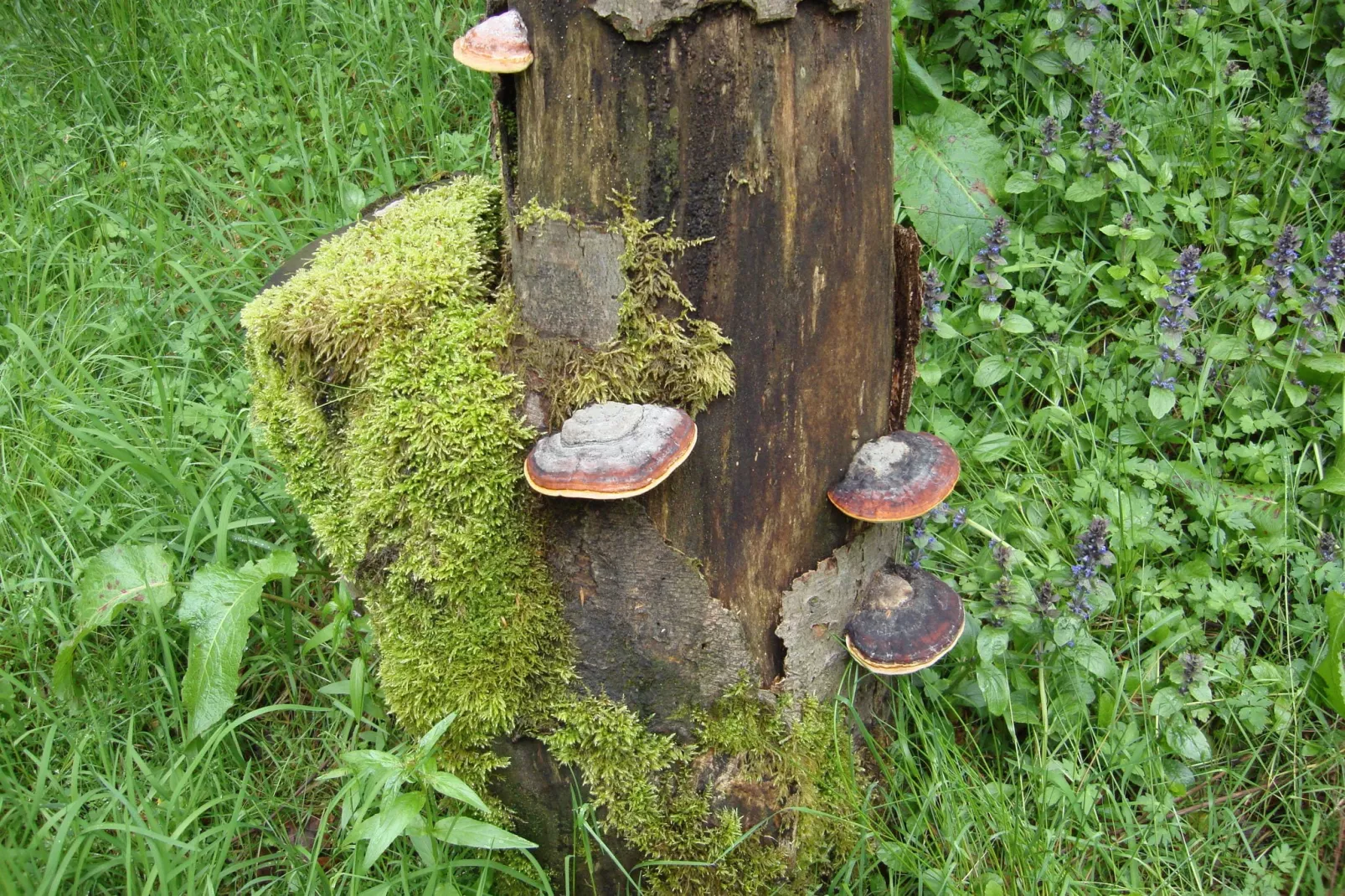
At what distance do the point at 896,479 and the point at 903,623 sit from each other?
476mm

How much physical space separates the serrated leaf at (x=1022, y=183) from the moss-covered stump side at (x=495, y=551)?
2629mm

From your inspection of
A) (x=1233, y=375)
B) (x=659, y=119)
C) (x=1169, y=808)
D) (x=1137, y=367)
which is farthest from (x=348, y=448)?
(x=1233, y=375)

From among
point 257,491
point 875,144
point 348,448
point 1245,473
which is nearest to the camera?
point 875,144

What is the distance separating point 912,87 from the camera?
480 cm

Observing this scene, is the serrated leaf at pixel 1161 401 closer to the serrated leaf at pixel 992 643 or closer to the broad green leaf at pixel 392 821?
the serrated leaf at pixel 992 643

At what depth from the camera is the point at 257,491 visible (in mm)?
4188

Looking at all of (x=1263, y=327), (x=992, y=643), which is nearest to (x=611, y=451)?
(x=992, y=643)

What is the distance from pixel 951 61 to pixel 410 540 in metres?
4.15

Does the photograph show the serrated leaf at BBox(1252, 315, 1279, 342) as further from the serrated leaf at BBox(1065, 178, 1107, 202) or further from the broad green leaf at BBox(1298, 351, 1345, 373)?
the serrated leaf at BBox(1065, 178, 1107, 202)

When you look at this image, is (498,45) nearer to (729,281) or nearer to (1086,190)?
(729,281)

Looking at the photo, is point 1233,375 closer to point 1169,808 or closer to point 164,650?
point 1169,808

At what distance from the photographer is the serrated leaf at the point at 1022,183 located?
177 inches

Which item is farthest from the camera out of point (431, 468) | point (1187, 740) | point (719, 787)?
point (1187, 740)

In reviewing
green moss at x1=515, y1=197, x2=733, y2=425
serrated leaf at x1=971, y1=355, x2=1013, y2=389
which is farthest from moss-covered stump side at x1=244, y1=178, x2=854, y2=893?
serrated leaf at x1=971, y1=355, x2=1013, y2=389
